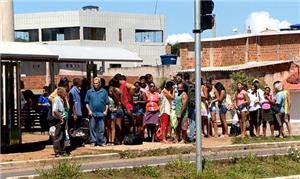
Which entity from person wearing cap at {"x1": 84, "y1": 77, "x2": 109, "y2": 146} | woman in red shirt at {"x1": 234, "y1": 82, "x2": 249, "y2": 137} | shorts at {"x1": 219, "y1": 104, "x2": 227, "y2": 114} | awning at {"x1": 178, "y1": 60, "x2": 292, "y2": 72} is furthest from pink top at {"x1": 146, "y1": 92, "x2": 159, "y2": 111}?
awning at {"x1": 178, "y1": 60, "x2": 292, "y2": 72}

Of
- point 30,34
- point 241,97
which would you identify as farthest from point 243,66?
point 30,34

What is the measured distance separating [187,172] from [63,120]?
12.0 ft

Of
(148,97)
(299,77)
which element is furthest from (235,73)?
(148,97)

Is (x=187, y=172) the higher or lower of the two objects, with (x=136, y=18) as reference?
lower

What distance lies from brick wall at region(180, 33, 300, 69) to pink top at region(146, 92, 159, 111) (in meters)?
22.2

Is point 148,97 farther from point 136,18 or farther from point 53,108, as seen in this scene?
point 136,18

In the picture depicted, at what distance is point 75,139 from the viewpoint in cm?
1734

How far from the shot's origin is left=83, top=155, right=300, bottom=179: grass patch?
13.2m

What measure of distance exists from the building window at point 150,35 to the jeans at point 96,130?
66.1 metres

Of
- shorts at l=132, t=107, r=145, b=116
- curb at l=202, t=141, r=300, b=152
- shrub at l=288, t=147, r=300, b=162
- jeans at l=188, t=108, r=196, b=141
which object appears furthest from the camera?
shorts at l=132, t=107, r=145, b=116

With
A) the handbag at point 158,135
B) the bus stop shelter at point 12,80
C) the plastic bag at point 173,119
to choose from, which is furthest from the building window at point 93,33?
the bus stop shelter at point 12,80

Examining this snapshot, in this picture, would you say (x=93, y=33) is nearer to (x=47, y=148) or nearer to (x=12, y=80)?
(x=47, y=148)

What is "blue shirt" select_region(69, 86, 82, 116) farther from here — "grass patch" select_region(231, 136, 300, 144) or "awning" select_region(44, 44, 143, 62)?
"grass patch" select_region(231, 136, 300, 144)

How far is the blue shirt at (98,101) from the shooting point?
57.3 ft
